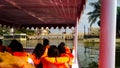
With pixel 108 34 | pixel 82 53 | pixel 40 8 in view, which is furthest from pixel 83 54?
pixel 108 34

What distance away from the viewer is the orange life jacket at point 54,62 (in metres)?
3.89

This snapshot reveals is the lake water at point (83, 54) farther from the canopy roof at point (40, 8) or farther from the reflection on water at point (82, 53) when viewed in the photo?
the canopy roof at point (40, 8)

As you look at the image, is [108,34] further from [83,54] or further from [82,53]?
[83,54]

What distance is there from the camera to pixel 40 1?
5.24 m

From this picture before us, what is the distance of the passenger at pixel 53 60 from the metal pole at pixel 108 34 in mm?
1281

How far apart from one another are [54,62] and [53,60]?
6cm

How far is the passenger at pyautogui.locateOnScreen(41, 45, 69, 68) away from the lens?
149 inches

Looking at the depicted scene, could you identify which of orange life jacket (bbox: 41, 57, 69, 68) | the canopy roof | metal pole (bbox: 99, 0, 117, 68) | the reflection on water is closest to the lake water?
the reflection on water

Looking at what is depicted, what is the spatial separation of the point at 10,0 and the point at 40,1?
1.64ft

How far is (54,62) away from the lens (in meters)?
3.93

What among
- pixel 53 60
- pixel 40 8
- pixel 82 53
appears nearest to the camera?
pixel 53 60

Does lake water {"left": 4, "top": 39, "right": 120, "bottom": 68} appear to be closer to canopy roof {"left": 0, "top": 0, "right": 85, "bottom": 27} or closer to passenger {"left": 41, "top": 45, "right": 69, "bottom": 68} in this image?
canopy roof {"left": 0, "top": 0, "right": 85, "bottom": 27}

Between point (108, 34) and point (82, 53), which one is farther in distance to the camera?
point (82, 53)

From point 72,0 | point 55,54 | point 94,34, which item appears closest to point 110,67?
point 55,54
